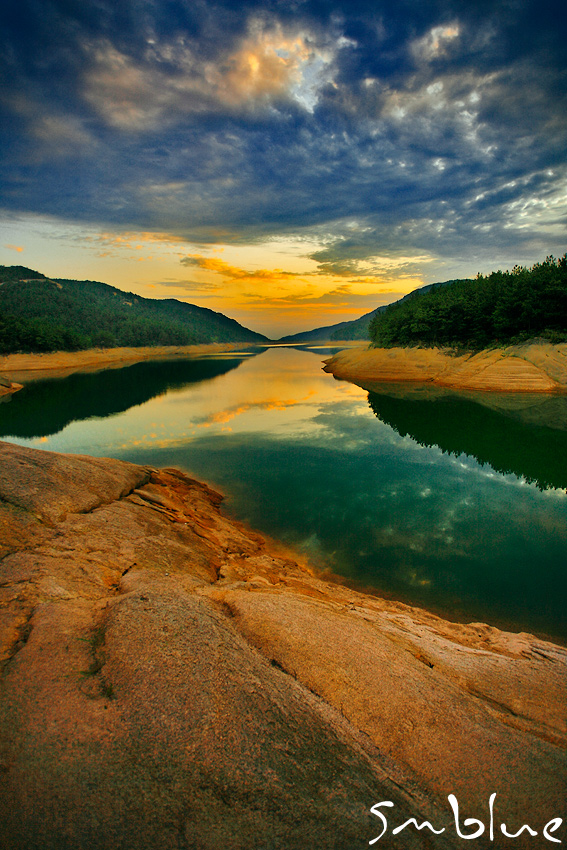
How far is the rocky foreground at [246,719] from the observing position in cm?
265

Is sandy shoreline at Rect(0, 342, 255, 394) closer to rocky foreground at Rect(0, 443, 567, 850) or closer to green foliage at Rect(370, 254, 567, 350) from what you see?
rocky foreground at Rect(0, 443, 567, 850)

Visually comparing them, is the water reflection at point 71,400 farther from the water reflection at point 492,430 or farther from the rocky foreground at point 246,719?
the water reflection at point 492,430

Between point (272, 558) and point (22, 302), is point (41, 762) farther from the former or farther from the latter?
point (22, 302)

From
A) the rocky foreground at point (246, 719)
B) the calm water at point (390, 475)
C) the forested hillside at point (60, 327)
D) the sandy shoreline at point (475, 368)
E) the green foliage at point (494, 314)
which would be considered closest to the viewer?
the rocky foreground at point (246, 719)

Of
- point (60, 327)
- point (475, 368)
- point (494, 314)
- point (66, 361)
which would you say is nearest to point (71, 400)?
point (475, 368)

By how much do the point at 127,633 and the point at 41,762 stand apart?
1.46m

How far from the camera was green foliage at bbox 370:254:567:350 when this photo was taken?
121 feet

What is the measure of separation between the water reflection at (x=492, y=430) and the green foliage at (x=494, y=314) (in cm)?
1096

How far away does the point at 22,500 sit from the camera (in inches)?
302

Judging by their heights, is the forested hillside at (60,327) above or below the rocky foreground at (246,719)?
above

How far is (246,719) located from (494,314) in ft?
158

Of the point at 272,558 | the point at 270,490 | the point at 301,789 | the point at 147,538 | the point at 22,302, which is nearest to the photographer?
the point at 301,789

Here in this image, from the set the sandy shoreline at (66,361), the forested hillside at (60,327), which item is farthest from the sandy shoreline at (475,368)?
the forested hillside at (60,327)

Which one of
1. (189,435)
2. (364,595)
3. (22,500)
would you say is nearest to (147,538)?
(22,500)
